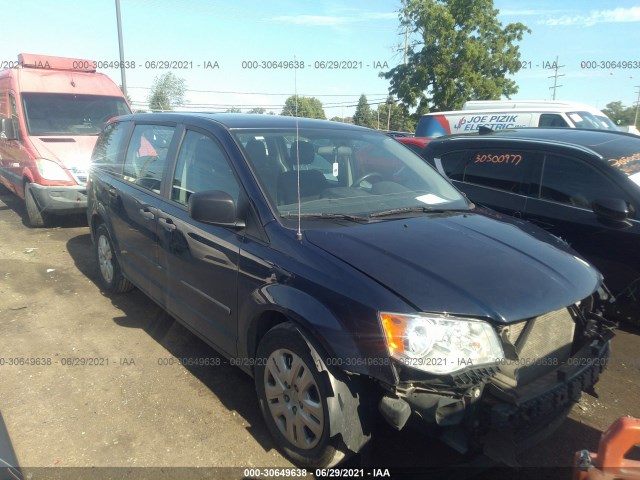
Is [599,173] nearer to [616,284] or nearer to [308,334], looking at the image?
[616,284]

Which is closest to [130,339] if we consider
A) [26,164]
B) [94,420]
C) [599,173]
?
[94,420]

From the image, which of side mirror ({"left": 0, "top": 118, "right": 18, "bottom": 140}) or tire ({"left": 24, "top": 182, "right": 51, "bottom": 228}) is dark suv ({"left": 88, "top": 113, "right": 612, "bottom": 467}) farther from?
side mirror ({"left": 0, "top": 118, "right": 18, "bottom": 140})

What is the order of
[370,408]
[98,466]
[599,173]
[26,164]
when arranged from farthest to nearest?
[26,164], [599,173], [98,466], [370,408]

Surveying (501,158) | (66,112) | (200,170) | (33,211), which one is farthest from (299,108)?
(66,112)

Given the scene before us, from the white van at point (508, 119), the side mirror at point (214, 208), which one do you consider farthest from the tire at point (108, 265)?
the white van at point (508, 119)

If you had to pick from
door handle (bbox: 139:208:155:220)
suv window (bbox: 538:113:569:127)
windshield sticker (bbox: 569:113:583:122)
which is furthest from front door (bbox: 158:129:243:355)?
windshield sticker (bbox: 569:113:583:122)

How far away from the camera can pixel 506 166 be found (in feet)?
15.5

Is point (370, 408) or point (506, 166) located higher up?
point (506, 166)

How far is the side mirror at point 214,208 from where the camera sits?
2.71m

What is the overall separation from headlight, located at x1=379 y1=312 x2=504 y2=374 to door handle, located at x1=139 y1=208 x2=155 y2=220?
234 centimetres

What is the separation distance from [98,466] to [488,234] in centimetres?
255

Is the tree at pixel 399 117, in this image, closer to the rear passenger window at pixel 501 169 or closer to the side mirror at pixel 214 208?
→ the rear passenger window at pixel 501 169

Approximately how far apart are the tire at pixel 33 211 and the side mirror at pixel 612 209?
7.59 m

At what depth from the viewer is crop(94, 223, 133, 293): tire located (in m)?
4.79
